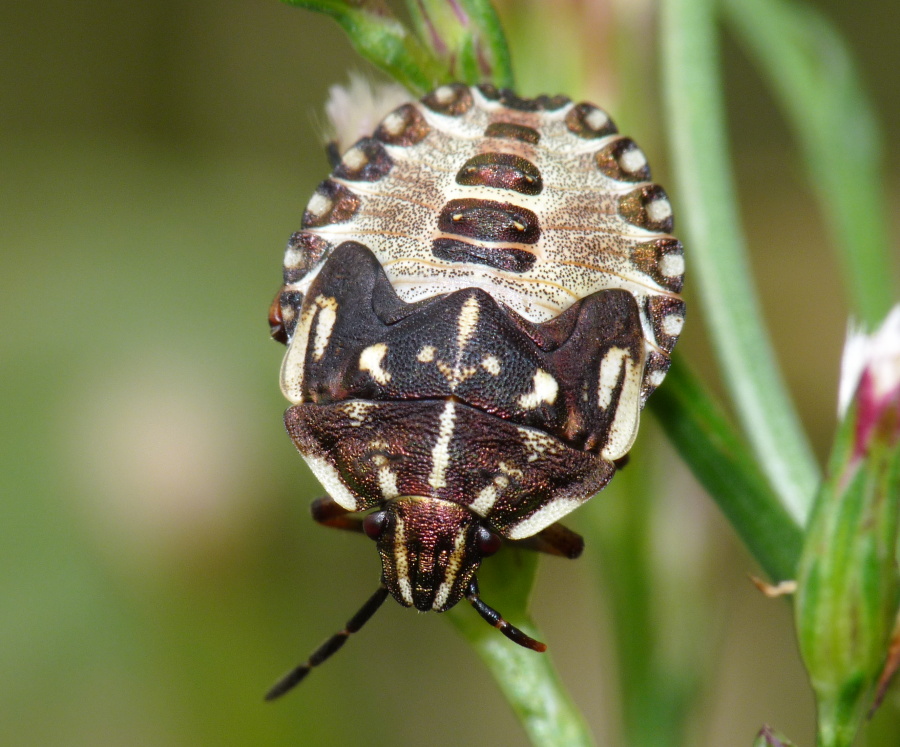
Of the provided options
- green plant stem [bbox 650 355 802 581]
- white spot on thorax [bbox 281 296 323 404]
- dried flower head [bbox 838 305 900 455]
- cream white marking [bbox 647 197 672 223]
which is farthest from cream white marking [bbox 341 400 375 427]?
dried flower head [bbox 838 305 900 455]

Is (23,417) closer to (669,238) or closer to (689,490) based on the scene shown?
(689,490)

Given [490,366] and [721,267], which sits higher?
[721,267]

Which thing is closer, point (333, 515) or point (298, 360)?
point (298, 360)

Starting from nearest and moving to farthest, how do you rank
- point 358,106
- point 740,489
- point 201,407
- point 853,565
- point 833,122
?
point 853,565
point 740,489
point 358,106
point 833,122
point 201,407

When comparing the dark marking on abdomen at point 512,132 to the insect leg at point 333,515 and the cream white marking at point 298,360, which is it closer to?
the cream white marking at point 298,360

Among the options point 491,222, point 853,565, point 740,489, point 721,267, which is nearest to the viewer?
point 853,565

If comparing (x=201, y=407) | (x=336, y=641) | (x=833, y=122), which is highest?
(x=833, y=122)

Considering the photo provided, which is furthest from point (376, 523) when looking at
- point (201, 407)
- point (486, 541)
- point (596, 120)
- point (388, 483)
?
point (201, 407)

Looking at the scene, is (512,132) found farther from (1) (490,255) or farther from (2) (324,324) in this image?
(2) (324,324)
